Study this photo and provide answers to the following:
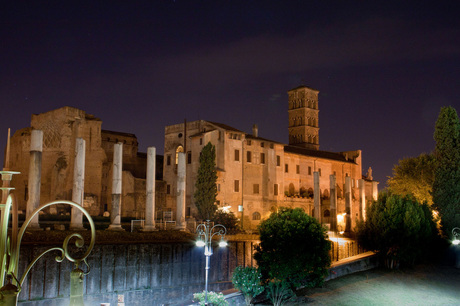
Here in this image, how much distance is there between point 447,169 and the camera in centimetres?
3747

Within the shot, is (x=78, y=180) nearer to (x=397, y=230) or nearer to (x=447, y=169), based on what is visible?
(x=397, y=230)

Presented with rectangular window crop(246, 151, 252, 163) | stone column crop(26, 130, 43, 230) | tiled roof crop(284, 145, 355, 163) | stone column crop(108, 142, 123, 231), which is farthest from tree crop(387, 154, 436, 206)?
stone column crop(26, 130, 43, 230)

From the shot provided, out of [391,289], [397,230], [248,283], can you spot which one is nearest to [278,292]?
[248,283]

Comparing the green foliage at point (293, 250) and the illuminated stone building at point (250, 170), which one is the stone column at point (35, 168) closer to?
the green foliage at point (293, 250)

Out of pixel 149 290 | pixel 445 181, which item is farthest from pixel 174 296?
pixel 445 181

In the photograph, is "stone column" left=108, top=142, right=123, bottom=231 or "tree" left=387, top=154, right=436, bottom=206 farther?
"tree" left=387, top=154, right=436, bottom=206

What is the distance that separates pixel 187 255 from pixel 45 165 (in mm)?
25578

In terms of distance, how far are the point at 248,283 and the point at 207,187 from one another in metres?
20.8

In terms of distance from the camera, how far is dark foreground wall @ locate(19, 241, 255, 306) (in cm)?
1939

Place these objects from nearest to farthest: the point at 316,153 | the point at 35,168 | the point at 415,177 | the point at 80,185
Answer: the point at 35,168
the point at 80,185
the point at 415,177
the point at 316,153

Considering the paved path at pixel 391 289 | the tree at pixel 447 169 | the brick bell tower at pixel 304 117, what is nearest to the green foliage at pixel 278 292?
the paved path at pixel 391 289

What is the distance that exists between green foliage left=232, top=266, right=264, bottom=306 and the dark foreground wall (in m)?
4.56

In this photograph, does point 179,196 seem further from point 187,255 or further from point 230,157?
point 230,157

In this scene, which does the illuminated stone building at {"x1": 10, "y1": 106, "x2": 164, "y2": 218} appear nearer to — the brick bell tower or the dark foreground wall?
the dark foreground wall
